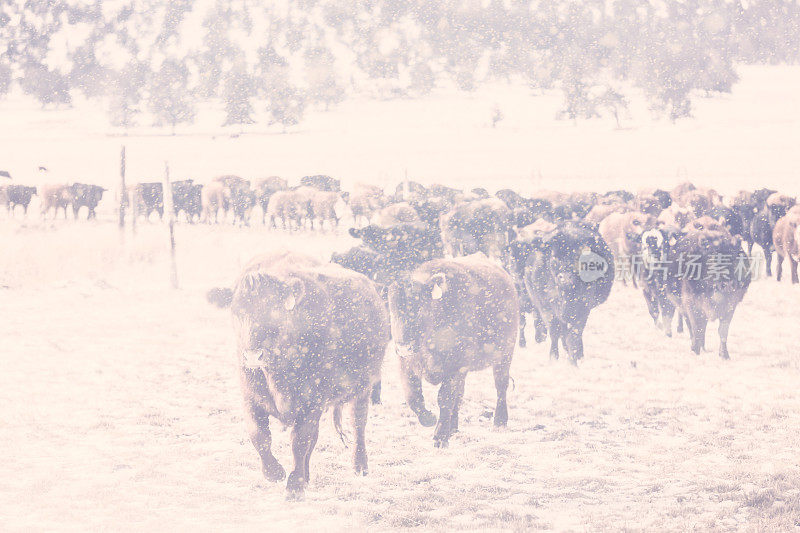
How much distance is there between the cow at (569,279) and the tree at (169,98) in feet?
211

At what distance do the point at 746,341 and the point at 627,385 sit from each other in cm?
292

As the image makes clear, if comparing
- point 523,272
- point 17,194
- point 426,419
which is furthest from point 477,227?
point 17,194

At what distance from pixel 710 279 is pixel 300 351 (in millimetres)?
6292

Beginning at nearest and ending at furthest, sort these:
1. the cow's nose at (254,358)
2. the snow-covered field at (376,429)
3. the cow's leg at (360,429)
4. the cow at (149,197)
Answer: the cow's nose at (254,358), the snow-covered field at (376,429), the cow's leg at (360,429), the cow at (149,197)

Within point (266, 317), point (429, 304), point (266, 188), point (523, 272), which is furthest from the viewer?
point (266, 188)

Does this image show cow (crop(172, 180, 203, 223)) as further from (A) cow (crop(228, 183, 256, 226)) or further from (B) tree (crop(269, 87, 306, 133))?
(B) tree (crop(269, 87, 306, 133))

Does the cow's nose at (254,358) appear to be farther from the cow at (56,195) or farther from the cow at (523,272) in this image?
the cow at (56,195)

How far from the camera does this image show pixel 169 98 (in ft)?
240

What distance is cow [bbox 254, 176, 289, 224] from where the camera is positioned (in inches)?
1163

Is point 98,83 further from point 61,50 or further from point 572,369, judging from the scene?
point 572,369

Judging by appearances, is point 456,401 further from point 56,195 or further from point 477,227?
point 56,195

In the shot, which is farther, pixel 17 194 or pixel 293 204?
pixel 17 194

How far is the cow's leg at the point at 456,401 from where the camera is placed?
728 cm

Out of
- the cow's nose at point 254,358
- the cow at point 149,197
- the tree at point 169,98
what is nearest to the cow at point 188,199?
the cow at point 149,197
